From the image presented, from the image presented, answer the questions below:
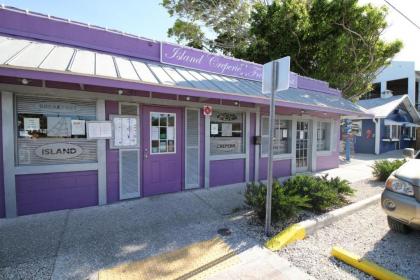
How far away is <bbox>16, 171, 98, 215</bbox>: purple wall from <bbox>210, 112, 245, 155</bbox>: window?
3072 millimetres

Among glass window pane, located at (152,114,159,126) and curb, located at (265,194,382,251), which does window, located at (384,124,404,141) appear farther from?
glass window pane, located at (152,114,159,126)

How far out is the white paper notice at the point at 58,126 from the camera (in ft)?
14.2

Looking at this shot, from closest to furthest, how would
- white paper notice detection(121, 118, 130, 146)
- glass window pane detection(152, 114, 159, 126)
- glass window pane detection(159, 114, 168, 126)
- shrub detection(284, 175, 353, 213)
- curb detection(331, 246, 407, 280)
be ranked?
curb detection(331, 246, 407, 280) → shrub detection(284, 175, 353, 213) → white paper notice detection(121, 118, 130, 146) → glass window pane detection(152, 114, 159, 126) → glass window pane detection(159, 114, 168, 126)

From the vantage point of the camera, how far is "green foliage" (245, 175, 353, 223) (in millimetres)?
3922

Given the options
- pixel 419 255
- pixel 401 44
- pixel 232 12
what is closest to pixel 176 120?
pixel 419 255

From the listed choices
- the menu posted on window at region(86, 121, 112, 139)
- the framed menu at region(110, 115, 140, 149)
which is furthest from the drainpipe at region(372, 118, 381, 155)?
the menu posted on window at region(86, 121, 112, 139)

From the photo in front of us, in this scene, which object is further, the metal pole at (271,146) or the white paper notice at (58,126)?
the white paper notice at (58,126)

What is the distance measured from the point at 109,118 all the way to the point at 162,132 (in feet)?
4.06

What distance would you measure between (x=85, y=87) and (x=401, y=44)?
14853mm

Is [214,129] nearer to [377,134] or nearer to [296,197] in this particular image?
[296,197]

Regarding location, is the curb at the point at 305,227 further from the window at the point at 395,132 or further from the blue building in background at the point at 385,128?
the window at the point at 395,132

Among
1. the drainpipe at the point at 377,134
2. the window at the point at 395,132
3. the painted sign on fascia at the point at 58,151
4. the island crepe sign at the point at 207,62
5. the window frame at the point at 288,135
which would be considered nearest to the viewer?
the painted sign on fascia at the point at 58,151

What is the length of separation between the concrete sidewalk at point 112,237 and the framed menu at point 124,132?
4.21ft

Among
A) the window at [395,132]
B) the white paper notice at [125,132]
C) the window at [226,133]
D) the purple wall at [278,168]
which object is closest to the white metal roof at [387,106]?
the window at [395,132]
